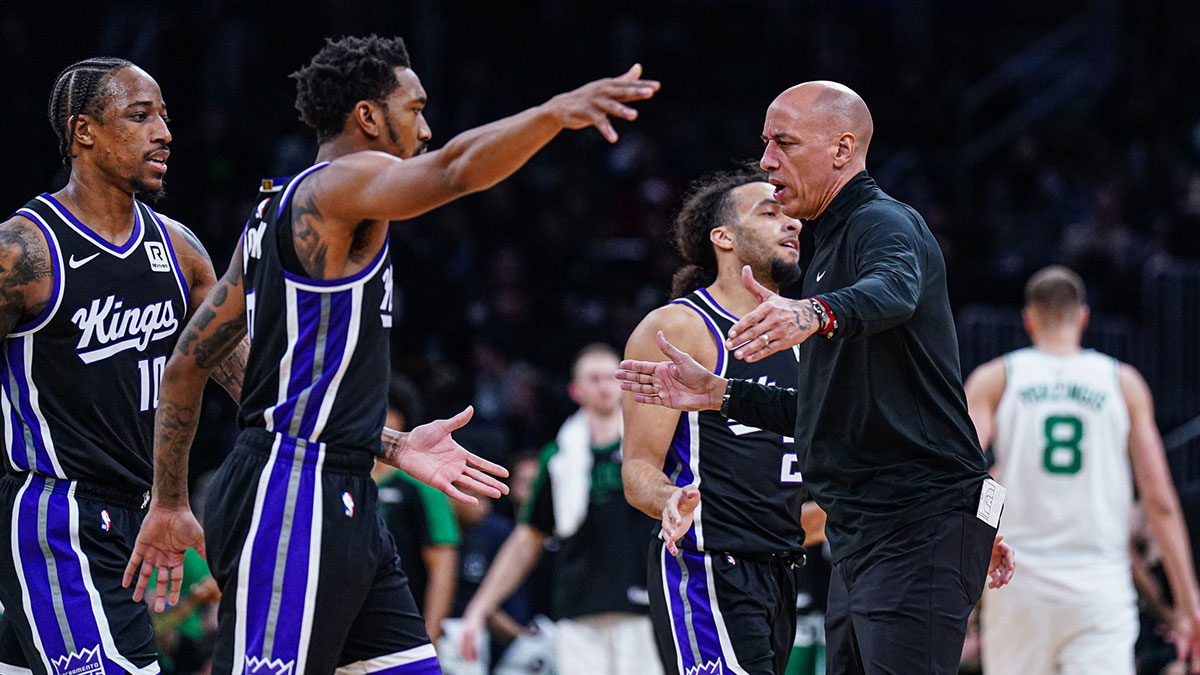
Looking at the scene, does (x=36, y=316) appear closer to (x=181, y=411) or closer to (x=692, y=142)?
(x=181, y=411)

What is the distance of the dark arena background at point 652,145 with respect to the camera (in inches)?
522

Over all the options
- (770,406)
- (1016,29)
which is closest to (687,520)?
(770,406)

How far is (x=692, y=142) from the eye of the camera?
17.4m

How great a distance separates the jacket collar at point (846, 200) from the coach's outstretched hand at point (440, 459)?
50.3 inches

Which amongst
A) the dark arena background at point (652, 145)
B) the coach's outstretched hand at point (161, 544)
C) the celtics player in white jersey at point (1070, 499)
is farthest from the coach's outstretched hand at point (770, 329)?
the dark arena background at point (652, 145)

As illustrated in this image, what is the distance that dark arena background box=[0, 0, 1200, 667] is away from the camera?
13.3m

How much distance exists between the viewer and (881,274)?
4082mm

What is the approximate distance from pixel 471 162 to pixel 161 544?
1.82 metres

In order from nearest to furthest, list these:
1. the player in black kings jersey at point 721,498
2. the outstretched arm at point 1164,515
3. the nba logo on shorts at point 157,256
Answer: the nba logo on shorts at point 157,256 < the player in black kings jersey at point 721,498 < the outstretched arm at point 1164,515

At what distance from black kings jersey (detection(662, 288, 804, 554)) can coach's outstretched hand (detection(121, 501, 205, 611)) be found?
1743 mm

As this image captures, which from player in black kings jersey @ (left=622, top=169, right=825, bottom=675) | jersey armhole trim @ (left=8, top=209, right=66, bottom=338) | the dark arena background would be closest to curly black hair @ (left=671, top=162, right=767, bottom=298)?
player in black kings jersey @ (left=622, top=169, right=825, bottom=675)

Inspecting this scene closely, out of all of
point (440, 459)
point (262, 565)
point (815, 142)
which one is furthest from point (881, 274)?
point (262, 565)

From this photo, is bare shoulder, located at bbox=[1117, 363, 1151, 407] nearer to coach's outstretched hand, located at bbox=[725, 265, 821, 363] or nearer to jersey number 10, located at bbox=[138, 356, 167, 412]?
coach's outstretched hand, located at bbox=[725, 265, 821, 363]

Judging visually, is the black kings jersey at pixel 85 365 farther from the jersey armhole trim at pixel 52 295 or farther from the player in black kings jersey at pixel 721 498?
the player in black kings jersey at pixel 721 498
